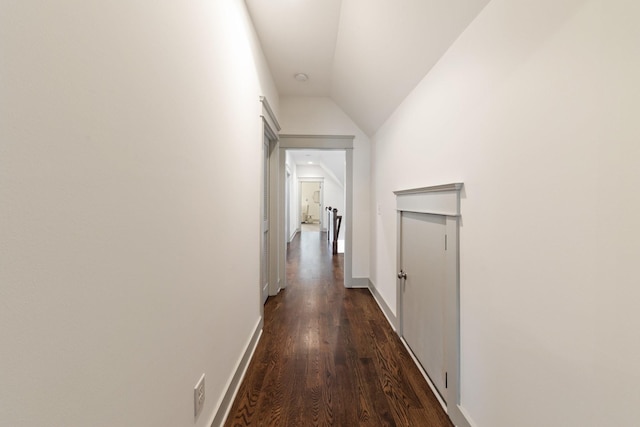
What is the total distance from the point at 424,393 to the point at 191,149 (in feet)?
6.44

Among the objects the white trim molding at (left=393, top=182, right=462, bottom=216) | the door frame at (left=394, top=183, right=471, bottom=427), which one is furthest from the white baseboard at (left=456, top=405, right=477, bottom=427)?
the white trim molding at (left=393, top=182, right=462, bottom=216)

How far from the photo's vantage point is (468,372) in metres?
1.36

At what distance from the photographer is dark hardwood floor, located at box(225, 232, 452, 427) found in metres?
1.54

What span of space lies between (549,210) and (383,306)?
2327 millimetres

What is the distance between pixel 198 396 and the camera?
118 centimetres

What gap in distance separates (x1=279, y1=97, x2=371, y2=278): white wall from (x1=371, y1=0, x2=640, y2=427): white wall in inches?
86.5

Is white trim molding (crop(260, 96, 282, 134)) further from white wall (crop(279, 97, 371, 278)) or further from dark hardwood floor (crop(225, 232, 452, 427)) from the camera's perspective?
dark hardwood floor (crop(225, 232, 452, 427))

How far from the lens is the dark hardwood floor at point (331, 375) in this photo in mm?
1537

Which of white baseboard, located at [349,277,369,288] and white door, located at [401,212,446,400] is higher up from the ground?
white door, located at [401,212,446,400]

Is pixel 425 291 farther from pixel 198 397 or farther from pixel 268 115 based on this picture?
pixel 268 115

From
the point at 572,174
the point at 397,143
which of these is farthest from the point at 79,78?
the point at 397,143

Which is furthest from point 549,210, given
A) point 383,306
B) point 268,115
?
point 268,115

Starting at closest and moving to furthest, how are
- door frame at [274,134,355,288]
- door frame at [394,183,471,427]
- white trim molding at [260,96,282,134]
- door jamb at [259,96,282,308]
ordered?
door frame at [394,183,471,427] < white trim molding at [260,96,282,134] < door jamb at [259,96,282,308] < door frame at [274,134,355,288]

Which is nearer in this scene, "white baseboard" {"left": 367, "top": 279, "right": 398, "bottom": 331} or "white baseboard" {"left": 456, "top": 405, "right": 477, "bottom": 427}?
"white baseboard" {"left": 456, "top": 405, "right": 477, "bottom": 427}
